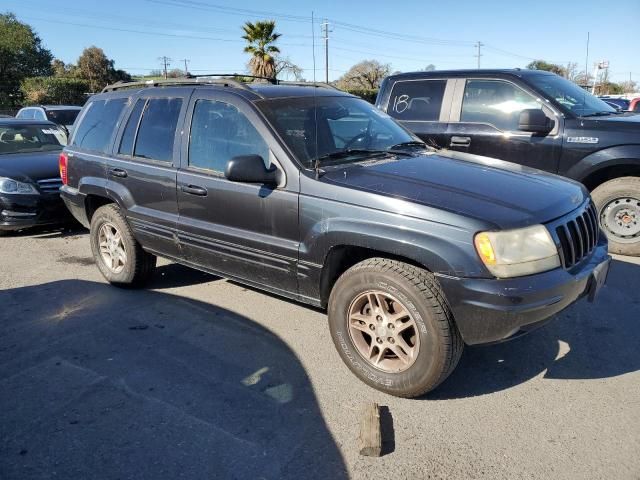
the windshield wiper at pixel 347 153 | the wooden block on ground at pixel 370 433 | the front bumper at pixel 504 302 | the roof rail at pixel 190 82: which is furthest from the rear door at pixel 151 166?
the front bumper at pixel 504 302

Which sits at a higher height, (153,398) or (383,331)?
(383,331)

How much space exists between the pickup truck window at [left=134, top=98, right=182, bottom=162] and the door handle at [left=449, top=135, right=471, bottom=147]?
11.1 feet

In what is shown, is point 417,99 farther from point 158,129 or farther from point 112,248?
point 112,248

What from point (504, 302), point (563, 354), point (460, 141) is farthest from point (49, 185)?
point (563, 354)

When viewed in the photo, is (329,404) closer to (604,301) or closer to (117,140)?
(604,301)

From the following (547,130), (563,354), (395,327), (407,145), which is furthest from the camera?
(547,130)

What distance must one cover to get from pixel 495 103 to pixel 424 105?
3.00 ft

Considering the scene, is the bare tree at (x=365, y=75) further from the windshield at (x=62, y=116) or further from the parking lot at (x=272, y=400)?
the parking lot at (x=272, y=400)

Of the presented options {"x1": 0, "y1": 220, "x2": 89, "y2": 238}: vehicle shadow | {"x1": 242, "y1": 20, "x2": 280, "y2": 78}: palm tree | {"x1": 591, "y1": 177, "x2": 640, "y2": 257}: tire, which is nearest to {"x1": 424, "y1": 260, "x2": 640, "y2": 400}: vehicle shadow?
{"x1": 591, "y1": 177, "x2": 640, "y2": 257}: tire

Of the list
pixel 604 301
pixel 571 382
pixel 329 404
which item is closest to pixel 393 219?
pixel 329 404

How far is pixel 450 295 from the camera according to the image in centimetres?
274

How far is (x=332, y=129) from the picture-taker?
3902 mm

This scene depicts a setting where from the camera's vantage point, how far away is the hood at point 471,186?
9.18 feet

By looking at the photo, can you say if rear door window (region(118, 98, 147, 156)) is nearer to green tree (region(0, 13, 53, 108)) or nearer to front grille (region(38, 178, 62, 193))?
front grille (region(38, 178, 62, 193))
